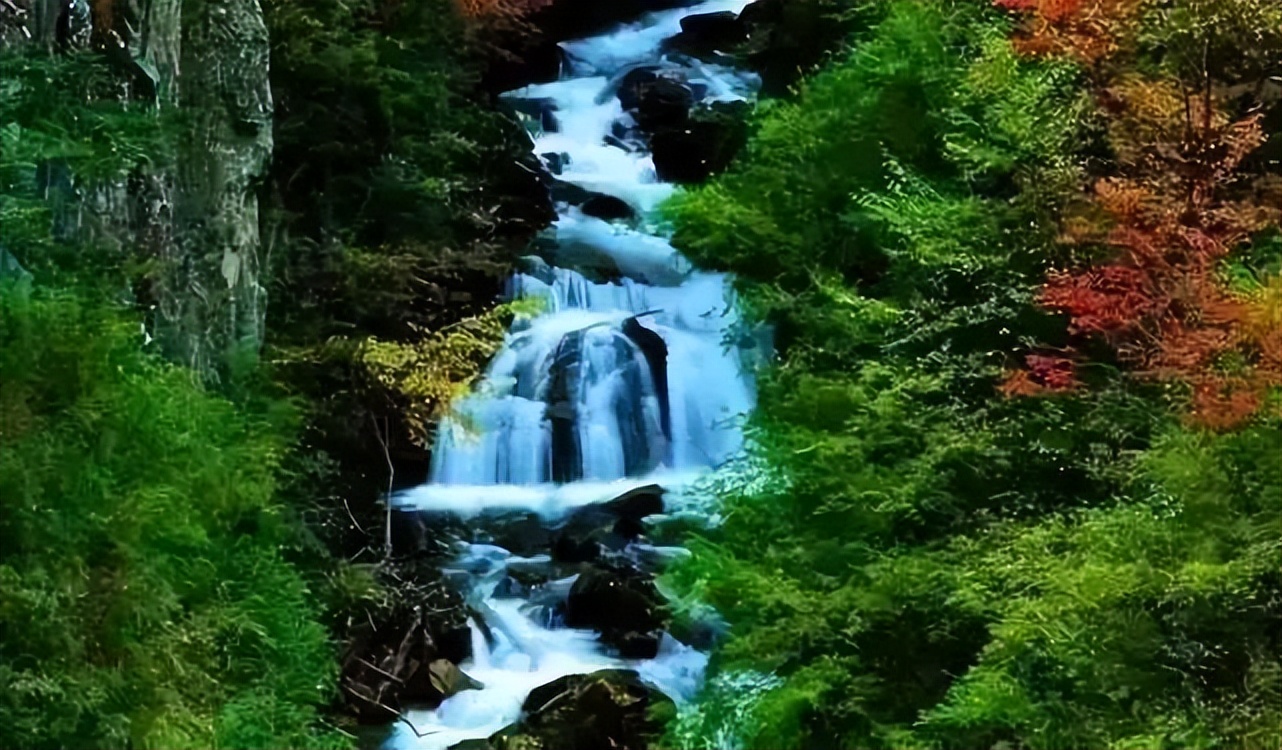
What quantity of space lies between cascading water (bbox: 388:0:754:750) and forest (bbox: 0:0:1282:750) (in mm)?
408

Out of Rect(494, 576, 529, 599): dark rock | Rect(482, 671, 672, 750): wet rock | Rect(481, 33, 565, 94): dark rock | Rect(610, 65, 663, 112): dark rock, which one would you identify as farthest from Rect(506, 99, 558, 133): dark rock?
Rect(482, 671, 672, 750): wet rock

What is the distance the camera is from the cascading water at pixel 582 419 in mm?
10016

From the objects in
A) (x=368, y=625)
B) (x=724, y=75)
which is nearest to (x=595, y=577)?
A: (x=368, y=625)

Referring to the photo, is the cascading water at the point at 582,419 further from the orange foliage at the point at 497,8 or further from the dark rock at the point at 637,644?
the orange foliage at the point at 497,8

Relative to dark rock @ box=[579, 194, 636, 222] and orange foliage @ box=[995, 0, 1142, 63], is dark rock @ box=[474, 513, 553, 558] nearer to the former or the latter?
dark rock @ box=[579, 194, 636, 222]

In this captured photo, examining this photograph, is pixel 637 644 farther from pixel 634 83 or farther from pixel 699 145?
pixel 634 83

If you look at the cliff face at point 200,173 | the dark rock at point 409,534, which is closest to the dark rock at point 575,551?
the dark rock at point 409,534

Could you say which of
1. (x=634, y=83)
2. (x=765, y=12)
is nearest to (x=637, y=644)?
(x=765, y=12)

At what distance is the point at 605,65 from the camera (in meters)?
16.3

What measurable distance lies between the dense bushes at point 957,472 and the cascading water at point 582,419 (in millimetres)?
1582

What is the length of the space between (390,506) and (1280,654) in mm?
7169

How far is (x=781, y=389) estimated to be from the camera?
27.7 feet

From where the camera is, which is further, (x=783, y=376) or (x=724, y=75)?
(x=724, y=75)

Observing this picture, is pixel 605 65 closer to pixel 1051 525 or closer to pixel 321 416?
pixel 321 416
